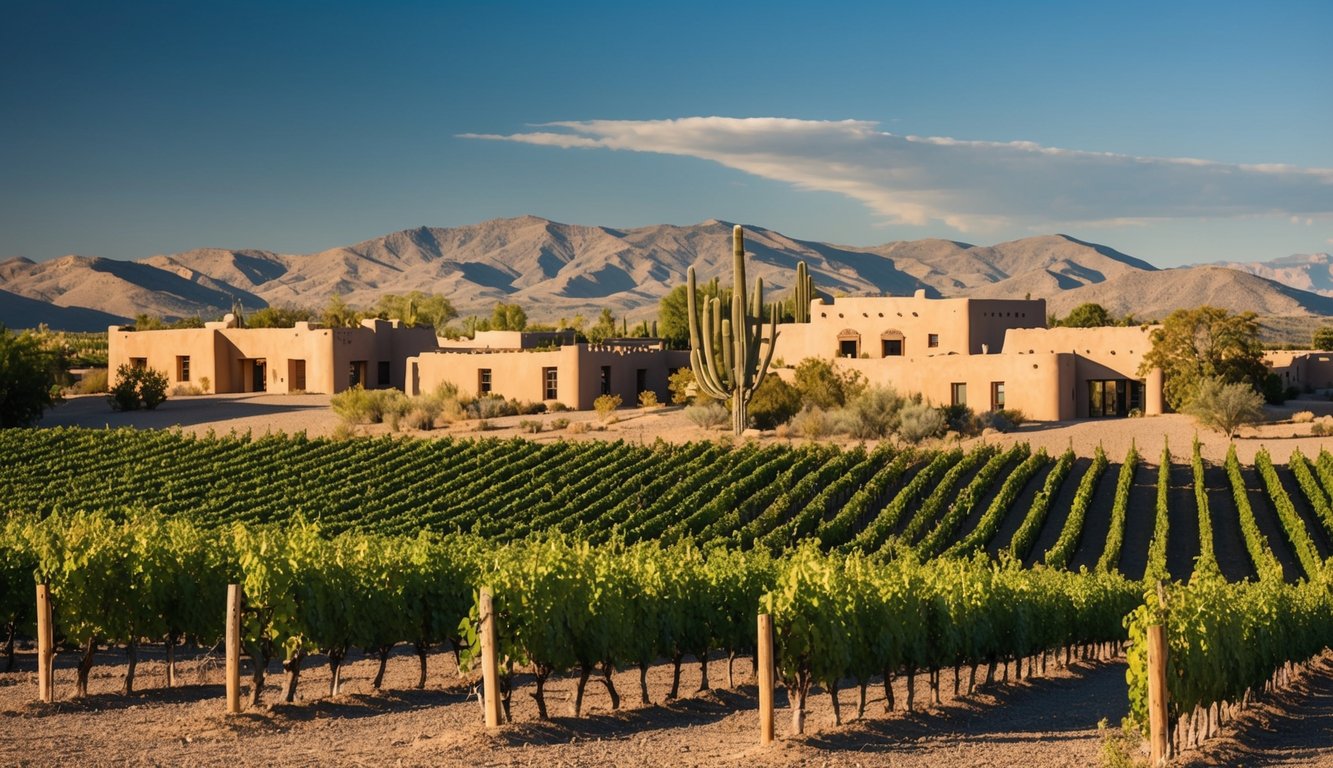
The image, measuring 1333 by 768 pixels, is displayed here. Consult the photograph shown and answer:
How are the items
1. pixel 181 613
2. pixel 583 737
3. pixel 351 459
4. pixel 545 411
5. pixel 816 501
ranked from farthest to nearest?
pixel 545 411 < pixel 351 459 < pixel 816 501 < pixel 181 613 < pixel 583 737

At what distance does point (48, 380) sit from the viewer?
1997 inches

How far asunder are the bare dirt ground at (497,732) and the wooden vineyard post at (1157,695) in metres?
0.52

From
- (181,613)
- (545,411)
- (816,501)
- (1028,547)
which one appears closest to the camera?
(181,613)

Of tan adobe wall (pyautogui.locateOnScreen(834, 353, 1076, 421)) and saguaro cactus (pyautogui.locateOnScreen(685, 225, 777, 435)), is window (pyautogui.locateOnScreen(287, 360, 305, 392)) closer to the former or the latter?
saguaro cactus (pyautogui.locateOnScreen(685, 225, 777, 435))

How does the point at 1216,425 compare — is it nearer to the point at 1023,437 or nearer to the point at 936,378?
the point at 1023,437

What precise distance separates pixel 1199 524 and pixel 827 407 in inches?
634

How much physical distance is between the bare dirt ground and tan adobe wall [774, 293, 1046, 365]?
35.0 m

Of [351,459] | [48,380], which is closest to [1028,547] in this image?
[351,459]

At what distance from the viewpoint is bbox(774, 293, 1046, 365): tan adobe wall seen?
51969 mm

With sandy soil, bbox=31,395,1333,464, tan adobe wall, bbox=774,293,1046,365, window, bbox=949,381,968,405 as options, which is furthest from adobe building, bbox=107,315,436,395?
window, bbox=949,381,968,405

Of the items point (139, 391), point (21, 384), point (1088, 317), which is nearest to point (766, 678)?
point (21, 384)

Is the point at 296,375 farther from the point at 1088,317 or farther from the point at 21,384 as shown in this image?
the point at 1088,317

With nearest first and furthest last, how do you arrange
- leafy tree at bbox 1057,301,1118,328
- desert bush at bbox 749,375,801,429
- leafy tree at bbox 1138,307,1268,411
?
leafy tree at bbox 1138,307,1268,411, desert bush at bbox 749,375,801,429, leafy tree at bbox 1057,301,1118,328

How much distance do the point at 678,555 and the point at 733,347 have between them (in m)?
24.9
